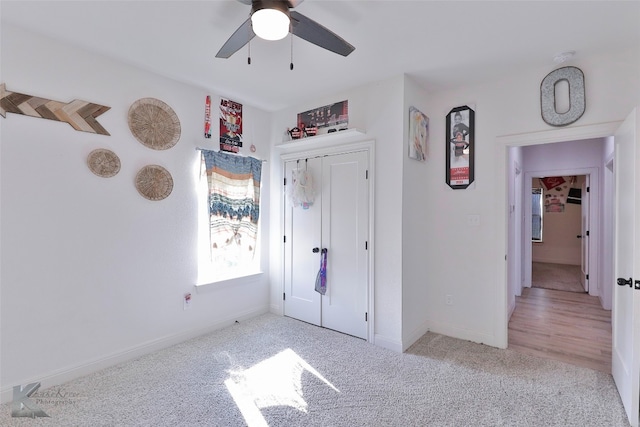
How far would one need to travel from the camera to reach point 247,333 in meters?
3.44

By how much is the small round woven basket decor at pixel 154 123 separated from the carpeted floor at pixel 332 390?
1983mm

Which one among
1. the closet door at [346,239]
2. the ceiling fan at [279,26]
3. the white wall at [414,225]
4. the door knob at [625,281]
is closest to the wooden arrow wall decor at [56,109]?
the ceiling fan at [279,26]

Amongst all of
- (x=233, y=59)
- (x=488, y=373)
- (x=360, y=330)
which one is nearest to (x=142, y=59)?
(x=233, y=59)

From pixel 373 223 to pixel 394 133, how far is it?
2.95 feet

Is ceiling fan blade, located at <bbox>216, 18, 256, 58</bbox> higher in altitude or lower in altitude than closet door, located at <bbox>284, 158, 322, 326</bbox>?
higher

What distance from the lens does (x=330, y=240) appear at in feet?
11.6

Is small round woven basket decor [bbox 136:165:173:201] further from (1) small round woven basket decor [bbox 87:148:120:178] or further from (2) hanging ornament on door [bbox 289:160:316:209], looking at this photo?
(2) hanging ornament on door [bbox 289:160:316:209]

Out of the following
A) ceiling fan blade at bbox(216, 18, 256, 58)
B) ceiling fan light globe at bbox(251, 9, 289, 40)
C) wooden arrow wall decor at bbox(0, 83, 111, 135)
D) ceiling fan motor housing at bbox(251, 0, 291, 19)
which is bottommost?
wooden arrow wall decor at bbox(0, 83, 111, 135)

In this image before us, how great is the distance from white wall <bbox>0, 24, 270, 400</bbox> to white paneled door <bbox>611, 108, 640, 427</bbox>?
11.5ft

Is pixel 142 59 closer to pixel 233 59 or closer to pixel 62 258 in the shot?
pixel 233 59

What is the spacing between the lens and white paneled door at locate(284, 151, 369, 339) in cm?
332

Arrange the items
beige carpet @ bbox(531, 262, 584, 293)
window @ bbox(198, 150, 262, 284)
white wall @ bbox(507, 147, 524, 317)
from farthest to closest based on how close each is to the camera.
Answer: beige carpet @ bbox(531, 262, 584, 293)
white wall @ bbox(507, 147, 524, 317)
window @ bbox(198, 150, 262, 284)

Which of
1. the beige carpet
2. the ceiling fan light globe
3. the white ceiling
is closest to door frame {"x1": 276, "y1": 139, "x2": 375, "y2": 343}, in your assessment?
the white ceiling

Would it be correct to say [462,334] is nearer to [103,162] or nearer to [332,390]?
[332,390]
